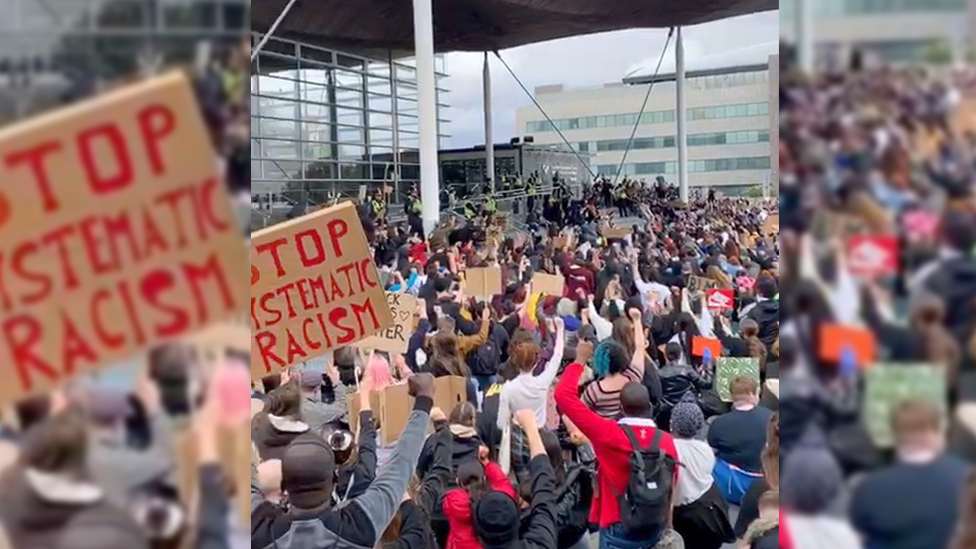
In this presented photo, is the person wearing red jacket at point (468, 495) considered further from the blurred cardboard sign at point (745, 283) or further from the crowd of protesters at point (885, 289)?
the blurred cardboard sign at point (745, 283)

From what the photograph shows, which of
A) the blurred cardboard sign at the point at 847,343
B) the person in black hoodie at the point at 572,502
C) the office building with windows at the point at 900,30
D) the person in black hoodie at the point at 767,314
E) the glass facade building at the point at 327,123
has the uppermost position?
the glass facade building at the point at 327,123

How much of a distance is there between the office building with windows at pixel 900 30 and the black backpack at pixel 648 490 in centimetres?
244

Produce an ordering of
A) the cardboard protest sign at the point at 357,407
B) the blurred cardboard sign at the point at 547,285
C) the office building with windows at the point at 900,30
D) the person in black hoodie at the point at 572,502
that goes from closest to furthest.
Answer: the office building with windows at the point at 900,30 < the person in black hoodie at the point at 572,502 < the cardboard protest sign at the point at 357,407 < the blurred cardboard sign at the point at 547,285

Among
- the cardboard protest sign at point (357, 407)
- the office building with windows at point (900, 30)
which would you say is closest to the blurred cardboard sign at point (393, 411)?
the cardboard protest sign at point (357, 407)

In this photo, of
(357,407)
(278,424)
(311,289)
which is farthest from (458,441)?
(311,289)

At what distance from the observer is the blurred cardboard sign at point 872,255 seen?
1.06 m

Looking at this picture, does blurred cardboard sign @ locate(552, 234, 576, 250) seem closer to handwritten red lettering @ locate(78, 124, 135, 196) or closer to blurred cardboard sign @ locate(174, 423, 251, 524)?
blurred cardboard sign @ locate(174, 423, 251, 524)

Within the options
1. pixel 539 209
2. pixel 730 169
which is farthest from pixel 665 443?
pixel 730 169

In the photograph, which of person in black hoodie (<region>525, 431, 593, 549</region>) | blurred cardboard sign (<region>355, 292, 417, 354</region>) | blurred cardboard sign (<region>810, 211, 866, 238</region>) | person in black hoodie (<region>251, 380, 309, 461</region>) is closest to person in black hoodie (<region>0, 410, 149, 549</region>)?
blurred cardboard sign (<region>810, 211, 866, 238</region>)

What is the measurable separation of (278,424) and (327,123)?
23.3 meters

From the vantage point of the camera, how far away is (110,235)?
1.18 m

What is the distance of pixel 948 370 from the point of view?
1.06 m

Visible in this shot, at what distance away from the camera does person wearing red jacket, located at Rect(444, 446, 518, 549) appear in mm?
3127

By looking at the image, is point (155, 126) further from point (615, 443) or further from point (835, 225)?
point (615, 443)
